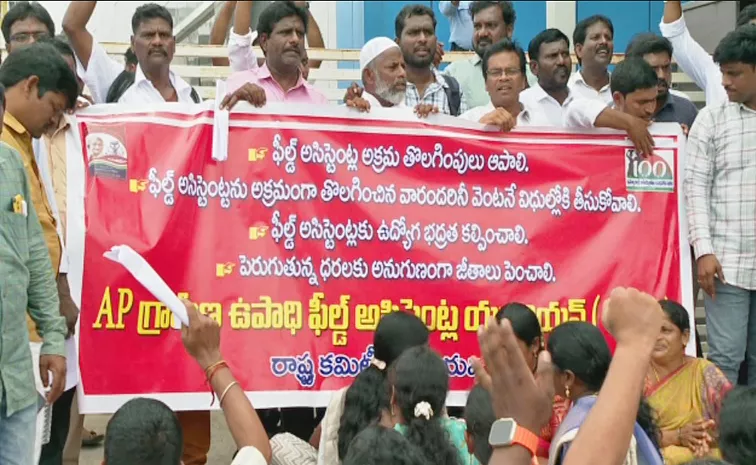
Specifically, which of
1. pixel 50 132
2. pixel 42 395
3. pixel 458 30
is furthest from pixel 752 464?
pixel 458 30

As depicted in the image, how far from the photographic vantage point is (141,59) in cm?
643

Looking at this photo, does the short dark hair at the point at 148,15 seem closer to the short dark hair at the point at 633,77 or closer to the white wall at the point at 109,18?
the short dark hair at the point at 633,77

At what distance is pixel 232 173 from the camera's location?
5.50 m

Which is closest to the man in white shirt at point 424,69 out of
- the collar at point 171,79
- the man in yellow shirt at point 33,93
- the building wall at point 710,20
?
the collar at point 171,79

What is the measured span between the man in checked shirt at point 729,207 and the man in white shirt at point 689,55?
105 cm

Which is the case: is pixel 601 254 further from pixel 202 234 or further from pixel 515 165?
pixel 202 234

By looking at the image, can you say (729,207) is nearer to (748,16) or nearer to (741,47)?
(741,47)

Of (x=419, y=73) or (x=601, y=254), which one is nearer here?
(x=601, y=254)

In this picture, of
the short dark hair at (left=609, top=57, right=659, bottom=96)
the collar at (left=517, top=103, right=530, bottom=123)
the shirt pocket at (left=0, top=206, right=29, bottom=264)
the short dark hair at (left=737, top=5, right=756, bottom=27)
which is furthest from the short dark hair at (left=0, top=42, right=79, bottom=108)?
the short dark hair at (left=737, top=5, right=756, bottom=27)

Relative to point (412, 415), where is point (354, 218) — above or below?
above

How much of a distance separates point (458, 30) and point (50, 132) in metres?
4.98

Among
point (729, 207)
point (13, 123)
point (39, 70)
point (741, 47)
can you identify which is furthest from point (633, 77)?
point (13, 123)

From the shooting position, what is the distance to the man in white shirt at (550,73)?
6.74 meters

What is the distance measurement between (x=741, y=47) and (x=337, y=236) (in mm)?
2158
